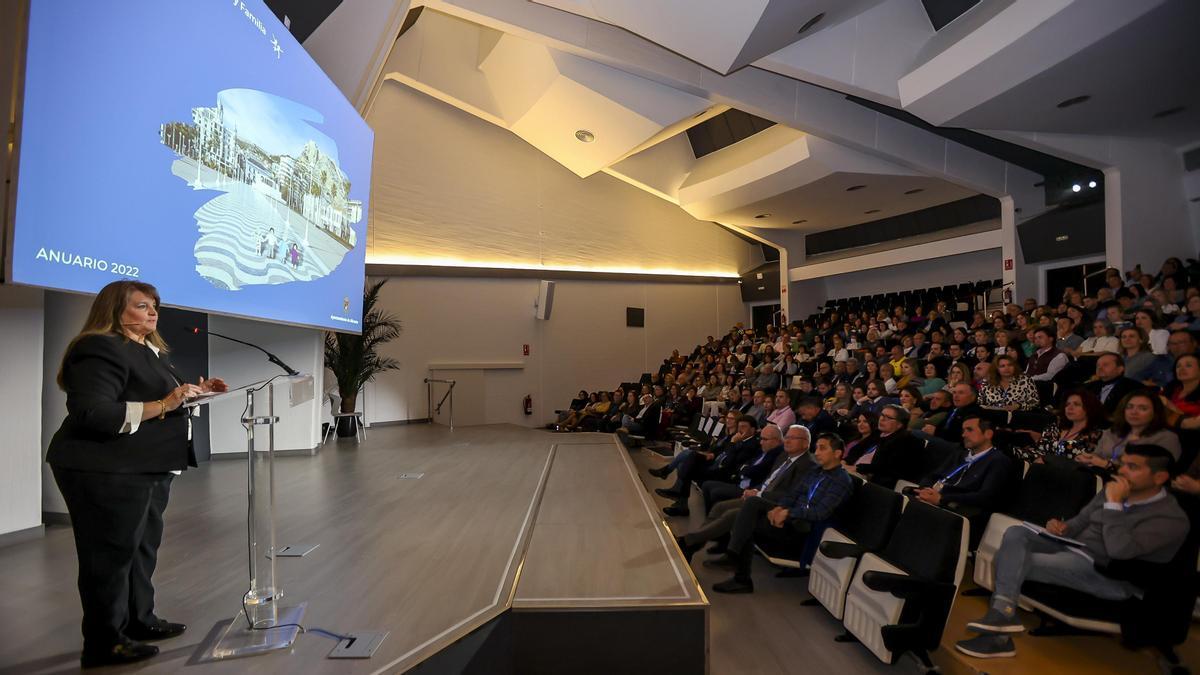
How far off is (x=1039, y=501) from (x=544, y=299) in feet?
34.7

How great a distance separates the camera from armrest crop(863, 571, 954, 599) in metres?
2.66

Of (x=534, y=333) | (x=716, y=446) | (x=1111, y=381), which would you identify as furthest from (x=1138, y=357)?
(x=534, y=333)

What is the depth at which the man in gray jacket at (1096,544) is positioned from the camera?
271 cm

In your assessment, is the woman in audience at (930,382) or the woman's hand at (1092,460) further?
the woman in audience at (930,382)

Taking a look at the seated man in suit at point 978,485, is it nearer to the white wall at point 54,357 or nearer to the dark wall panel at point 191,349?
the white wall at point 54,357

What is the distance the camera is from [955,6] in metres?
7.22

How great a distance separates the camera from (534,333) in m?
13.7

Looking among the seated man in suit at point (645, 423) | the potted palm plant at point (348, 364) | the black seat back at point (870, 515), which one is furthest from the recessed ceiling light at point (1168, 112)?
the potted palm plant at point (348, 364)

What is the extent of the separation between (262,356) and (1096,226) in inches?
424

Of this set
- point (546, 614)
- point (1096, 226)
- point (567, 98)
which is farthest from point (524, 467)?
point (1096, 226)

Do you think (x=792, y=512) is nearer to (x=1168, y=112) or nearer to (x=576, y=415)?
(x=1168, y=112)

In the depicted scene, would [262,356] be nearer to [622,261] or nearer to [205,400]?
[205,400]

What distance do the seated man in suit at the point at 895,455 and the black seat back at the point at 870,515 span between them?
30.8 inches

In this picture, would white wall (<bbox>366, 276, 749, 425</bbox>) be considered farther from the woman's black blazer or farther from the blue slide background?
the woman's black blazer
